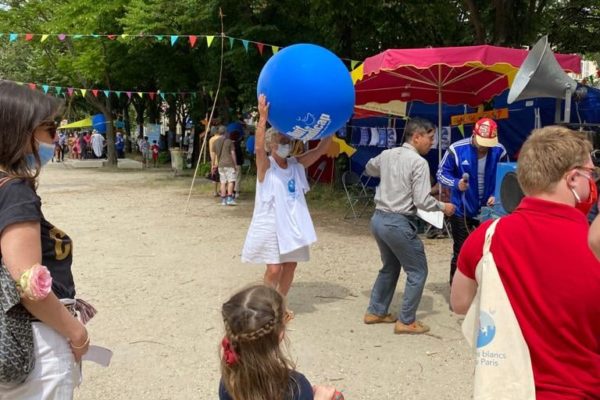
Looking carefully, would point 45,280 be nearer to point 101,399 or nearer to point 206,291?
point 101,399

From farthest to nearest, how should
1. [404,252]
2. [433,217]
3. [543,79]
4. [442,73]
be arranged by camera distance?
1. [442,73]
2. [433,217]
3. [543,79]
4. [404,252]

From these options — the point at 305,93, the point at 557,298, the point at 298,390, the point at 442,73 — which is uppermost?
the point at 442,73

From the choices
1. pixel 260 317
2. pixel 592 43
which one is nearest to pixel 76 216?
pixel 260 317

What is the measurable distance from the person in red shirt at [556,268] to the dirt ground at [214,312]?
6.42ft

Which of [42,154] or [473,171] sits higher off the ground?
[42,154]

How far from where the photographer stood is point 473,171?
499 cm

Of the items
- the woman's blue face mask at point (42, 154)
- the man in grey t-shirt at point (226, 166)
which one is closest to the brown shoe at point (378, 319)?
the woman's blue face mask at point (42, 154)

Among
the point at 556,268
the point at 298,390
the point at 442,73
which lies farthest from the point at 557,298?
the point at 442,73

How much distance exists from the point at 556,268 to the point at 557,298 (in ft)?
0.30

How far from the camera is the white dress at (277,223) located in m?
4.52

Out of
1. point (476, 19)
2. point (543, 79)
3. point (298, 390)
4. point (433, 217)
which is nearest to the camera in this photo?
point (298, 390)

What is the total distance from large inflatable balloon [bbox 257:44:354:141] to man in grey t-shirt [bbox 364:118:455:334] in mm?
561

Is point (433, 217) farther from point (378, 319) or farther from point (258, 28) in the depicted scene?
point (258, 28)

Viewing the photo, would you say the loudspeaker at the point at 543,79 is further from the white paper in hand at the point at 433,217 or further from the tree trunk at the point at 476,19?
the tree trunk at the point at 476,19
